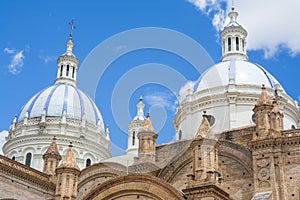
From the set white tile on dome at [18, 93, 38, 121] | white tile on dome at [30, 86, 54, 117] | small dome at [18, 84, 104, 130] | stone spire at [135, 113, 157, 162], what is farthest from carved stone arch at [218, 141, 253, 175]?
white tile on dome at [18, 93, 38, 121]

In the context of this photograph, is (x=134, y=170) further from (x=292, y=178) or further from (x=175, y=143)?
(x=292, y=178)

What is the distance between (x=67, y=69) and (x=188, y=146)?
3348cm

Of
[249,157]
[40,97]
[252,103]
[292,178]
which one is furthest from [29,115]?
[292,178]

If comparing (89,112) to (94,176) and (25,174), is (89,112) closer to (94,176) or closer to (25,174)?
(94,176)

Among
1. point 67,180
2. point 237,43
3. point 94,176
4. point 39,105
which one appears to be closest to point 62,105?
point 39,105

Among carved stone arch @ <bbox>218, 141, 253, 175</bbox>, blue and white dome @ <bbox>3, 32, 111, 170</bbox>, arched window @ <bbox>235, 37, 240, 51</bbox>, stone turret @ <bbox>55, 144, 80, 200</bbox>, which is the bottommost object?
stone turret @ <bbox>55, 144, 80, 200</bbox>

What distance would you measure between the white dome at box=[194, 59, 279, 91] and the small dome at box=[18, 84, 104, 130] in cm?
1653

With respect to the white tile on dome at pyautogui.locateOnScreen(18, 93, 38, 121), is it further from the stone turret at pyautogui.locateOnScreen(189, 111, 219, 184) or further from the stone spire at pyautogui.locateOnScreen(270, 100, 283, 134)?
the stone spire at pyautogui.locateOnScreen(270, 100, 283, 134)

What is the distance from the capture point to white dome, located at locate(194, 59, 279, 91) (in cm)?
4950

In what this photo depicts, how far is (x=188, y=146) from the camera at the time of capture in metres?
39.6

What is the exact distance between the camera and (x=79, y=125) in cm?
5994

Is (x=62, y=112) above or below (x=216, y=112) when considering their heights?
above

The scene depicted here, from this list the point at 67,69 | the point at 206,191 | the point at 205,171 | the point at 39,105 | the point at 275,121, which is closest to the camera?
the point at 206,191

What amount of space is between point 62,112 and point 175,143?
863 inches
